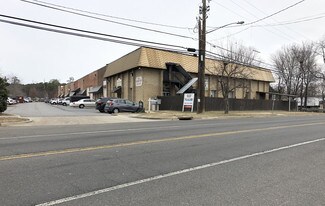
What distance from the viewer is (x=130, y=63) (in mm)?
41438

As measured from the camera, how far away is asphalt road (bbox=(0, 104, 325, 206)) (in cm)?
498

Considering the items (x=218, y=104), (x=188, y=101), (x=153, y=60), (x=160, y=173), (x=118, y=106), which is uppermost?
(x=153, y=60)

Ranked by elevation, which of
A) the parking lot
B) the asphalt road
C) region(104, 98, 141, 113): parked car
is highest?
region(104, 98, 141, 113): parked car

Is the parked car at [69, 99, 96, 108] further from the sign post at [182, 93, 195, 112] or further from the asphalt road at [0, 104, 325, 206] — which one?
the asphalt road at [0, 104, 325, 206]

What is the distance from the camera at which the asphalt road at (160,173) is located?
498cm

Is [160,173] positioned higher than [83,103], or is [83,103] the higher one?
[83,103]

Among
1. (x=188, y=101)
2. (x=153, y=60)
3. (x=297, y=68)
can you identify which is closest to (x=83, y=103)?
(x=153, y=60)

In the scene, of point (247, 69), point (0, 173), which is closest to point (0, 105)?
point (0, 173)

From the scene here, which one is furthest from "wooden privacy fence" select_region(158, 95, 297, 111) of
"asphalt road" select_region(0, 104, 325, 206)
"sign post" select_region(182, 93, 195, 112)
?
"asphalt road" select_region(0, 104, 325, 206)

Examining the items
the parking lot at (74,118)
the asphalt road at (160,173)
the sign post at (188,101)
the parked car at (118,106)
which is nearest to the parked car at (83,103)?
the parking lot at (74,118)

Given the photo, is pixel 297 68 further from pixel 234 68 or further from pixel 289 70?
pixel 234 68

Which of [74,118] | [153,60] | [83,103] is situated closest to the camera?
[74,118]

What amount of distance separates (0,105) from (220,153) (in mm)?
22451

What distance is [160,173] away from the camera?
256 inches
